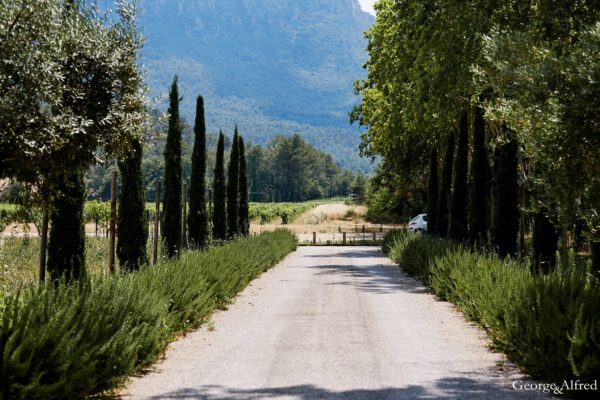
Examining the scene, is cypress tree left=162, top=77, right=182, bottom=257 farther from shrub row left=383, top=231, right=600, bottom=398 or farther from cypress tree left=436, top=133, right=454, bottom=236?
cypress tree left=436, top=133, right=454, bottom=236

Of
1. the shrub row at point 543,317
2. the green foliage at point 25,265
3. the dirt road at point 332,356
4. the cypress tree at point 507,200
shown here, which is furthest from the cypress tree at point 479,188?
the green foliage at point 25,265

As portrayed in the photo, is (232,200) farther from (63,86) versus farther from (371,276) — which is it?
(63,86)

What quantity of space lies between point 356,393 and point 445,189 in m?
22.0

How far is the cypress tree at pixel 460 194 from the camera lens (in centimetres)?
2455

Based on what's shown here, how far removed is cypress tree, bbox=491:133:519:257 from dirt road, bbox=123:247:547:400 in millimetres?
3392

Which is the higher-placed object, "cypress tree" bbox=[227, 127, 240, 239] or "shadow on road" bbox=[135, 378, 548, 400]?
"cypress tree" bbox=[227, 127, 240, 239]

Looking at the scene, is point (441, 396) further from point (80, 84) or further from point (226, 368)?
point (80, 84)

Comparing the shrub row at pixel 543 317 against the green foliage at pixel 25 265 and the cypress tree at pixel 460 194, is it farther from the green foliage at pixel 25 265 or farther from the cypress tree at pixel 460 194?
the cypress tree at pixel 460 194

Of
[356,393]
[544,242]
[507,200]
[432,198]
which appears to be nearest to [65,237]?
[356,393]

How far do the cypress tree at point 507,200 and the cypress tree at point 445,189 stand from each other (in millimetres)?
9306

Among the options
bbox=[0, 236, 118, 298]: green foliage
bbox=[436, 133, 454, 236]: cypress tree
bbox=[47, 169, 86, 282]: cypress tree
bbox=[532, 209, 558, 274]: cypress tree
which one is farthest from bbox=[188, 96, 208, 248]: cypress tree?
bbox=[532, 209, 558, 274]: cypress tree

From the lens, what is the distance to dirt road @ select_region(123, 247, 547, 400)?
7355 millimetres

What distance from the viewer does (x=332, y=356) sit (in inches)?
356

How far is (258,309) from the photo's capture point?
14.0 m
